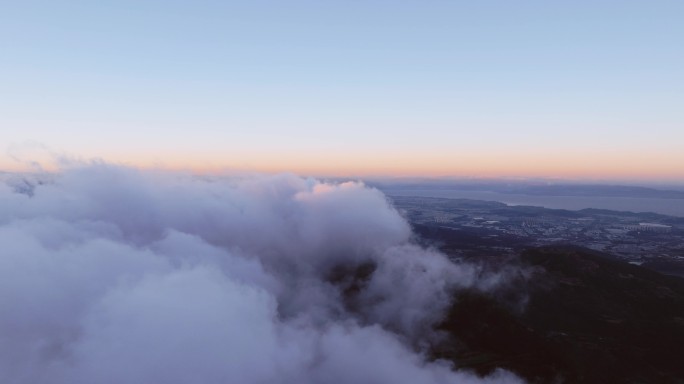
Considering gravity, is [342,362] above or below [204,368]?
below

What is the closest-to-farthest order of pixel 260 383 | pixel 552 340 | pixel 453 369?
1. pixel 260 383
2. pixel 453 369
3. pixel 552 340

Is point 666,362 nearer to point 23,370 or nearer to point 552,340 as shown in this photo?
point 552,340

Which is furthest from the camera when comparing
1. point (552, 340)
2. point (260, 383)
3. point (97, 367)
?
point (552, 340)

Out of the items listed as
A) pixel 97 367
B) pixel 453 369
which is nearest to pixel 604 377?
→ pixel 453 369

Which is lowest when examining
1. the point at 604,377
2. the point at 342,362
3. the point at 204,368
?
the point at 342,362

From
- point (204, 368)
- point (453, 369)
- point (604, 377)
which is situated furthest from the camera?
point (453, 369)

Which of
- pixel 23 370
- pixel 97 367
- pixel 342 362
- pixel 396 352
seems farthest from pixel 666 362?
pixel 23 370

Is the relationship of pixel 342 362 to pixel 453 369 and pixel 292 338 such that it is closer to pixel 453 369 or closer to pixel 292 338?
pixel 292 338

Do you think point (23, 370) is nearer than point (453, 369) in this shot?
Yes

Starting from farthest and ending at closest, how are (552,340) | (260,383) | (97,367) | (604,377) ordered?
(552,340), (604,377), (260,383), (97,367)
